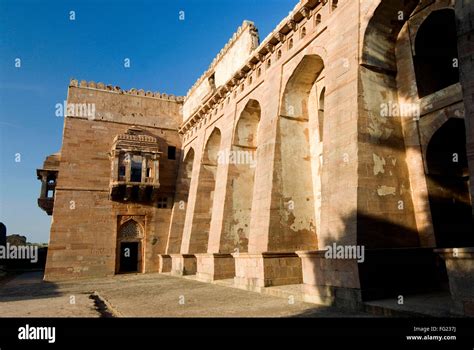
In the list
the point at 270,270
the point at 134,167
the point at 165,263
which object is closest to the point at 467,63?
the point at 270,270

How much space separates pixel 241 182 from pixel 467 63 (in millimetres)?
10804

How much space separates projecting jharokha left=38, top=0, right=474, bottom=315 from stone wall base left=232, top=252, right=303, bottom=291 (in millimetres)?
49

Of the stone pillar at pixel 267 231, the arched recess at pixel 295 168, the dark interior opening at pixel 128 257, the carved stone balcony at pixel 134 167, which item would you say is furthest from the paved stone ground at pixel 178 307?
the dark interior opening at pixel 128 257

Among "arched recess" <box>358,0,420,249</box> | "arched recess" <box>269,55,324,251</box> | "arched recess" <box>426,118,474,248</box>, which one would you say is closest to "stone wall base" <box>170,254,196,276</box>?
"arched recess" <box>269,55,324,251</box>

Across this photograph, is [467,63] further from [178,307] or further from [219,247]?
[219,247]

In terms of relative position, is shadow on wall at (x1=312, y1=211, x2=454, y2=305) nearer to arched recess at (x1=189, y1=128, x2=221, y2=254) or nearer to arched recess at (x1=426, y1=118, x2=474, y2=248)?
arched recess at (x1=426, y1=118, x2=474, y2=248)

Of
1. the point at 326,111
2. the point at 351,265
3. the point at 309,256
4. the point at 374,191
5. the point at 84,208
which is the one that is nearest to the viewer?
the point at 351,265

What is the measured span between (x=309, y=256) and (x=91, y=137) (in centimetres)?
1715

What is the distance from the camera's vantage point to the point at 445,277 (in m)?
8.06

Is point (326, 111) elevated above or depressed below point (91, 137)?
below

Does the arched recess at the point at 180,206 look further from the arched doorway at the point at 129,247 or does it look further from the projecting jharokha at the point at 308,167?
the arched doorway at the point at 129,247

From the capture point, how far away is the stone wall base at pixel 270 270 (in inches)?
430
